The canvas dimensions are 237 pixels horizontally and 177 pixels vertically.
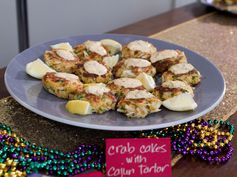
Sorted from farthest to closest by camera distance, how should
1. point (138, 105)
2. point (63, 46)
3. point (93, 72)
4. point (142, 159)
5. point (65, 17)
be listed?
point (65, 17) < point (63, 46) < point (93, 72) < point (138, 105) < point (142, 159)

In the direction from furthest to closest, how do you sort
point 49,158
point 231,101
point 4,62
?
1. point 4,62
2. point 231,101
3. point 49,158

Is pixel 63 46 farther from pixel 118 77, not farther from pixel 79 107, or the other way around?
pixel 79 107

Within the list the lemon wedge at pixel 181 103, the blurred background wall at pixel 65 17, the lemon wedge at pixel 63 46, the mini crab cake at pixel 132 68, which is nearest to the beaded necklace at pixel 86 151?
the lemon wedge at pixel 181 103

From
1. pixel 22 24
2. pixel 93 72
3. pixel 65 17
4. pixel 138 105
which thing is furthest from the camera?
pixel 65 17

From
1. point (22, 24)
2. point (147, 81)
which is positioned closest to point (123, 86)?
point (147, 81)

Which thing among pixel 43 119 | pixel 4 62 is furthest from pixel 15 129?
pixel 4 62

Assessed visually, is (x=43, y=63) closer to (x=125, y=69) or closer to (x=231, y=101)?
(x=125, y=69)

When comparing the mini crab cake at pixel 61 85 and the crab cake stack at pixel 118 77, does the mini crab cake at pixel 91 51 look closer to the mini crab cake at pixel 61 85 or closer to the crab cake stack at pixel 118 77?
the crab cake stack at pixel 118 77
